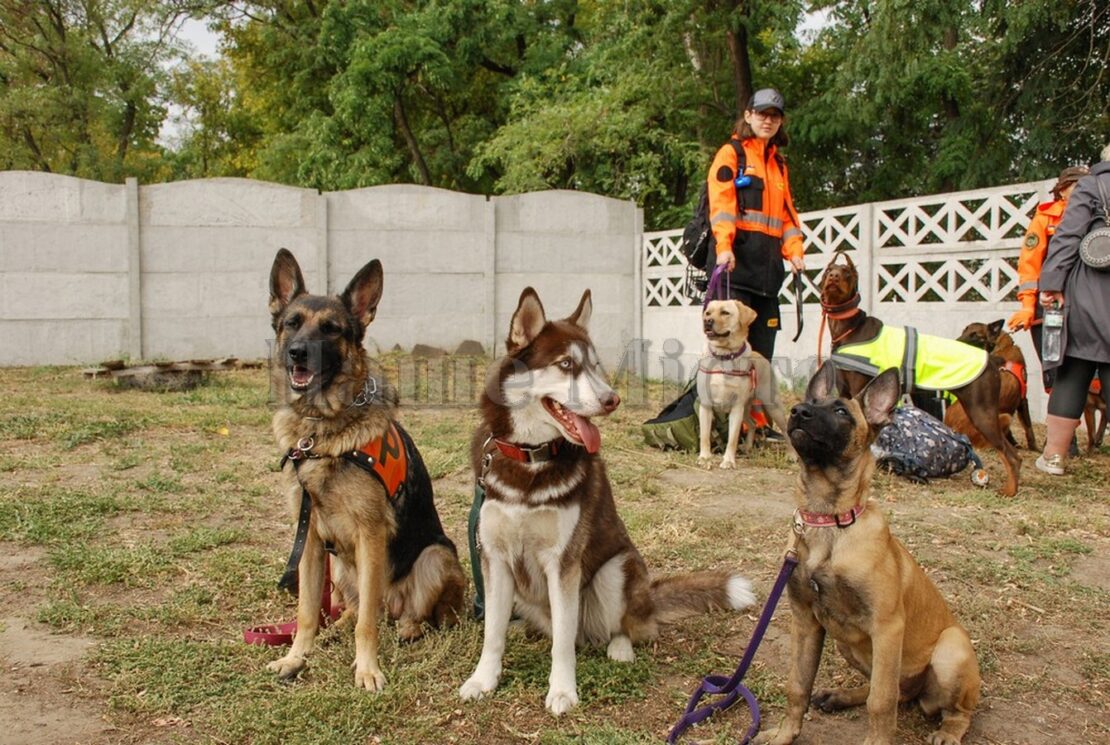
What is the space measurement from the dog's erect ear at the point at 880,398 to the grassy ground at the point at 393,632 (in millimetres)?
1025

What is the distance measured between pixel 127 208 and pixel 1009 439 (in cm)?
1165

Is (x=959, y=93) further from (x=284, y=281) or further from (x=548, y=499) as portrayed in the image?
(x=548, y=499)

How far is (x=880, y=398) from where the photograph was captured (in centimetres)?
282

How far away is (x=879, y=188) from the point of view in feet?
49.7

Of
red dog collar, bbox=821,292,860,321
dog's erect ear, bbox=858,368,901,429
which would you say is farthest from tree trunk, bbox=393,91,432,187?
dog's erect ear, bbox=858,368,901,429

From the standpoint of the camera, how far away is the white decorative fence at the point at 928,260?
850 centimetres

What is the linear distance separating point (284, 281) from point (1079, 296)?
5080 millimetres

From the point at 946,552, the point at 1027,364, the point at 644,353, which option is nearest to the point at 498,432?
the point at 946,552

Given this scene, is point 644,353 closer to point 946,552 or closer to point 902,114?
point 902,114

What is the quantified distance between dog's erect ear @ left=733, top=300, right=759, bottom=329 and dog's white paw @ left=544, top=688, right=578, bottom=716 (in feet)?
14.4

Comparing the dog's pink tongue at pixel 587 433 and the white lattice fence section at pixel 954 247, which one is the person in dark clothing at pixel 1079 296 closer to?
the white lattice fence section at pixel 954 247

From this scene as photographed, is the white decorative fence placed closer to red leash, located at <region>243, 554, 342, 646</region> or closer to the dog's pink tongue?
the dog's pink tongue

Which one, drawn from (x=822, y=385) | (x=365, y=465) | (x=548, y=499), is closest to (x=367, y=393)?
(x=365, y=465)

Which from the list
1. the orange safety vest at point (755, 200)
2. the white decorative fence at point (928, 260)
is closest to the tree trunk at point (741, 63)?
the white decorative fence at point (928, 260)
